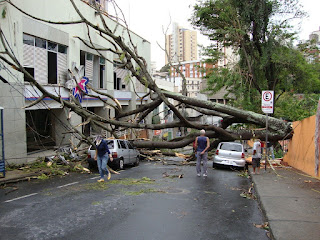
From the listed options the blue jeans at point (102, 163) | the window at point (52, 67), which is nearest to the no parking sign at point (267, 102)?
the blue jeans at point (102, 163)

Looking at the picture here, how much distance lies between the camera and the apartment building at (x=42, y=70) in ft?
50.3

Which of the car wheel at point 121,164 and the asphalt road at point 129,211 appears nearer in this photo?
the asphalt road at point 129,211

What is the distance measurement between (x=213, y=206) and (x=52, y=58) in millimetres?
14782

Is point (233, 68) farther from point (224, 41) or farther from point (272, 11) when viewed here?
point (272, 11)

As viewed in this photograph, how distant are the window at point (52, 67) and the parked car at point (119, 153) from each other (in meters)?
6.18

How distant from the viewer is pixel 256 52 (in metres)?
21.4

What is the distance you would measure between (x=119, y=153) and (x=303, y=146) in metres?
8.07

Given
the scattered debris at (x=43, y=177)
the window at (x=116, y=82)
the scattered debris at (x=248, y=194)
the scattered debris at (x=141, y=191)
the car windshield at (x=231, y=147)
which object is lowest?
the scattered debris at (x=43, y=177)

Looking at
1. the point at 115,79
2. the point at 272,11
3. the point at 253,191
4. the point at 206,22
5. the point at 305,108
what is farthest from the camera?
the point at 115,79

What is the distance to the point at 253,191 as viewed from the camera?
10.0 meters

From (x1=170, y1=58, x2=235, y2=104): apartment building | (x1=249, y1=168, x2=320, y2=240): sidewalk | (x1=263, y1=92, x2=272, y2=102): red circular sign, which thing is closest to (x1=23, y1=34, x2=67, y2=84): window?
(x1=170, y1=58, x2=235, y2=104): apartment building

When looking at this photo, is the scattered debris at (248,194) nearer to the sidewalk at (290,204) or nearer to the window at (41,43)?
the sidewalk at (290,204)

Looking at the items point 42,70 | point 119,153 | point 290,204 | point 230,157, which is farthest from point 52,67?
point 290,204

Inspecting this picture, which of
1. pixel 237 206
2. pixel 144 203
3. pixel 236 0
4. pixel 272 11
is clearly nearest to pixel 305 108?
pixel 272 11
